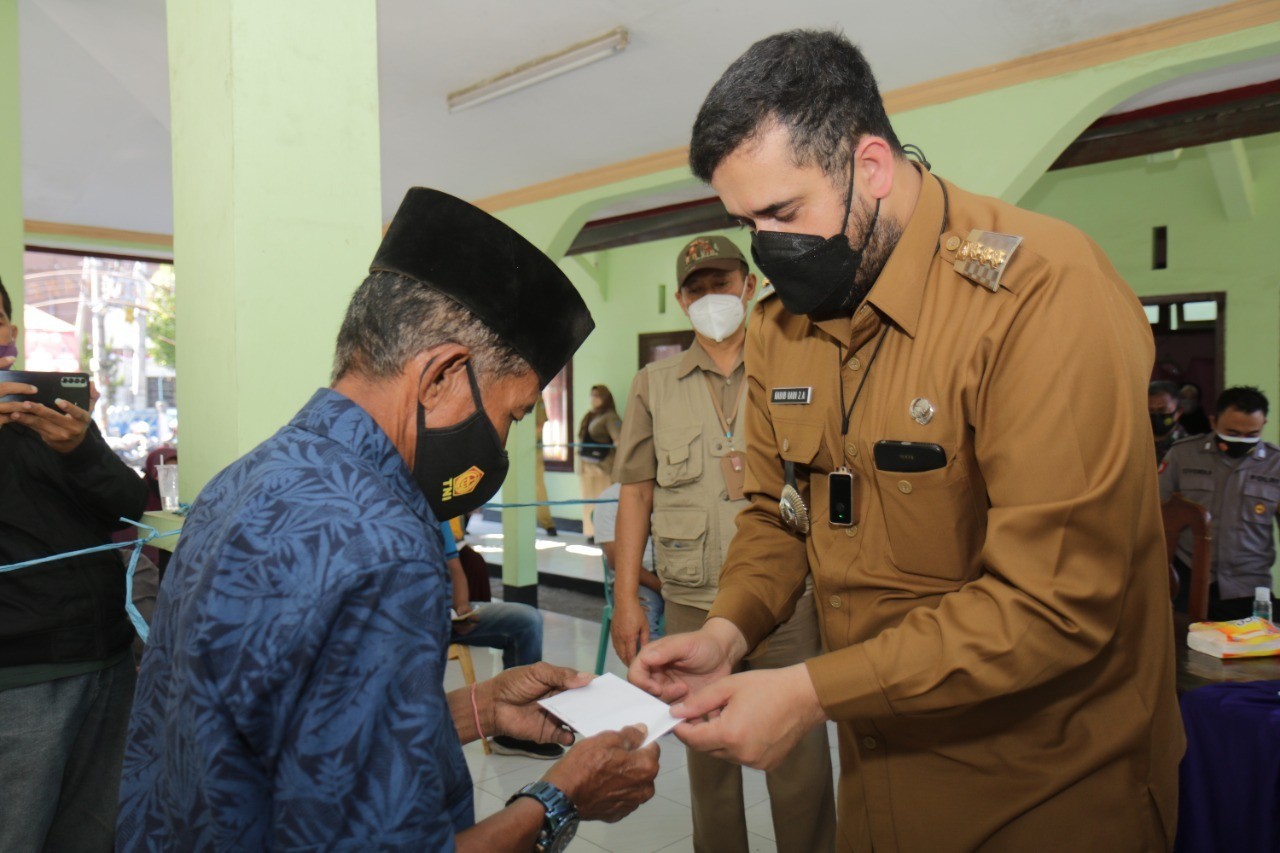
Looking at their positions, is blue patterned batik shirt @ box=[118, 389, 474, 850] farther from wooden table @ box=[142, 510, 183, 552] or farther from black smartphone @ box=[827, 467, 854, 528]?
wooden table @ box=[142, 510, 183, 552]

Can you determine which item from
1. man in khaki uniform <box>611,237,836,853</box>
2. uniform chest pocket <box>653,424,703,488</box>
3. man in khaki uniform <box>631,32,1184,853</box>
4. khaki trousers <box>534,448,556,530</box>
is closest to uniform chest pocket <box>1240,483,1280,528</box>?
man in khaki uniform <box>611,237,836,853</box>

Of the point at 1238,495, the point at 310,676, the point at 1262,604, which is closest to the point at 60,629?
the point at 310,676

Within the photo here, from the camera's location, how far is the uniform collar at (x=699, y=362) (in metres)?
2.86

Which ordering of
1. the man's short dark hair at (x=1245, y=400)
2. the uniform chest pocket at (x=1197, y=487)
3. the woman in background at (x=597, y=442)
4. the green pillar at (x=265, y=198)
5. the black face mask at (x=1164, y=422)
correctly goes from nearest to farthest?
the green pillar at (x=265, y=198) → the man's short dark hair at (x=1245, y=400) → the uniform chest pocket at (x=1197, y=487) → the black face mask at (x=1164, y=422) → the woman in background at (x=597, y=442)

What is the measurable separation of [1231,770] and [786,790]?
3.80 feet

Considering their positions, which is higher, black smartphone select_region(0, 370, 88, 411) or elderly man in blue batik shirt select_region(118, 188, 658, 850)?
black smartphone select_region(0, 370, 88, 411)

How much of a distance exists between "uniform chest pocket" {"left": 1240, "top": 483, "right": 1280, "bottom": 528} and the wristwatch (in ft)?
16.7

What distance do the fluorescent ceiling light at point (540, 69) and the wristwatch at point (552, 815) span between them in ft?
13.2

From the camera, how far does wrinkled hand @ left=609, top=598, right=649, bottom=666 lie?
271cm

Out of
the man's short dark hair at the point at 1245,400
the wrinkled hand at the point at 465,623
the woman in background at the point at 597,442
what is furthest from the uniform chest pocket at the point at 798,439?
the woman in background at the point at 597,442

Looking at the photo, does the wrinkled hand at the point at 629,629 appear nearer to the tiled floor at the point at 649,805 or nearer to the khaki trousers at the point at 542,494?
the tiled floor at the point at 649,805

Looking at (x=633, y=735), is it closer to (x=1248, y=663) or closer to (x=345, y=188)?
(x=345, y=188)

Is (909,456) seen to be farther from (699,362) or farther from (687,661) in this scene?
(699,362)

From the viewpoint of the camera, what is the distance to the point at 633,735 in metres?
1.31
